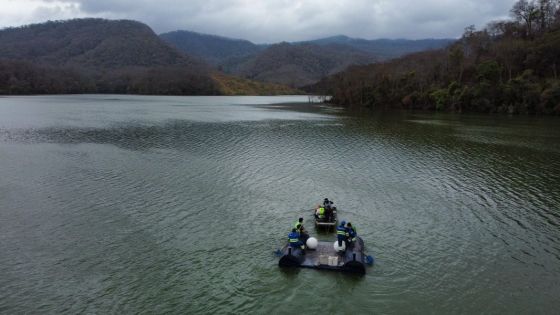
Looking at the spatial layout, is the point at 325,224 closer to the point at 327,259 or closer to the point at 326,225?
the point at 326,225

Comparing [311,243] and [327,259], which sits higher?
[311,243]

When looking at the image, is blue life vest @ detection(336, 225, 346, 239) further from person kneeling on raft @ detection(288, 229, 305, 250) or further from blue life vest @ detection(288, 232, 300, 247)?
blue life vest @ detection(288, 232, 300, 247)

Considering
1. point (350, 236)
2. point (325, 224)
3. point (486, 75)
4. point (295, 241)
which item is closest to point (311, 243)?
point (295, 241)

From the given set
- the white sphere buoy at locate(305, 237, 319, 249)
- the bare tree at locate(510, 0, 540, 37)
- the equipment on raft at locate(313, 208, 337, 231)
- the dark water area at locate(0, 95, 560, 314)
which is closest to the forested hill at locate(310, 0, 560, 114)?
the bare tree at locate(510, 0, 540, 37)

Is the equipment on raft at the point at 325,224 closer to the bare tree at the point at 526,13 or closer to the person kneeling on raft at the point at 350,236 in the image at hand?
the person kneeling on raft at the point at 350,236

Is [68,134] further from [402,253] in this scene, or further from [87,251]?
[402,253]

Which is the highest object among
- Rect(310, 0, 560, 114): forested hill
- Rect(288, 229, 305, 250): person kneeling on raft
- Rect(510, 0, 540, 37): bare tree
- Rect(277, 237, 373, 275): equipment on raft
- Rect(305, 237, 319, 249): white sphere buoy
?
Rect(510, 0, 540, 37): bare tree

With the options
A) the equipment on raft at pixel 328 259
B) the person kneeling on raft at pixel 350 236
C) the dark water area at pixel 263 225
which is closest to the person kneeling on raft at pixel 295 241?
the equipment on raft at pixel 328 259
